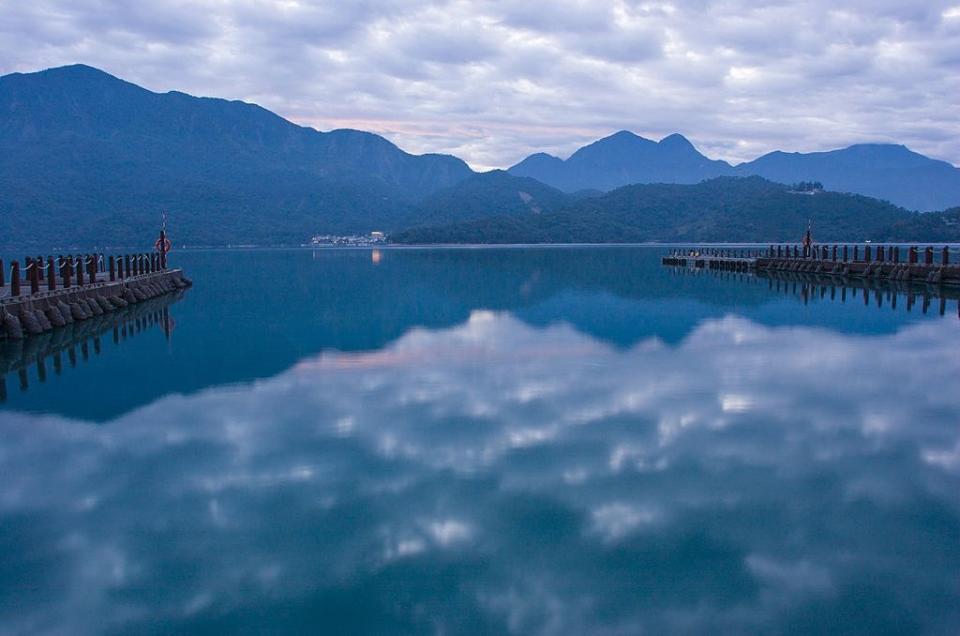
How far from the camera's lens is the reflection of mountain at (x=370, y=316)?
20.3 metres

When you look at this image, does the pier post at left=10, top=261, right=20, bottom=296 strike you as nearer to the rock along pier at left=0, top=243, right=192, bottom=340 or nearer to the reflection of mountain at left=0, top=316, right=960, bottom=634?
the rock along pier at left=0, top=243, right=192, bottom=340

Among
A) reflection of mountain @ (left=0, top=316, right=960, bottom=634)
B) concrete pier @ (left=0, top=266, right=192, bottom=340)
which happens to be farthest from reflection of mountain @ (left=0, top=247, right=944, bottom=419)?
reflection of mountain @ (left=0, top=316, right=960, bottom=634)

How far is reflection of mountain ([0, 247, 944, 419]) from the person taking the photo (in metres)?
20.3

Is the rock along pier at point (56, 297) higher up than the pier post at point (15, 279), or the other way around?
the pier post at point (15, 279)

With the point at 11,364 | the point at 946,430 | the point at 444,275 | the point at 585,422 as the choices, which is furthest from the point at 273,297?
the point at 946,430

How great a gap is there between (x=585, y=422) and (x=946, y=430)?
254 inches

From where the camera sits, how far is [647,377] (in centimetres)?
1923

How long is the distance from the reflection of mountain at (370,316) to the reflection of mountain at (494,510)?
3.10m

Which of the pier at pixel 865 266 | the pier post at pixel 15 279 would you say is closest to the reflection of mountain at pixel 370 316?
the pier post at pixel 15 279

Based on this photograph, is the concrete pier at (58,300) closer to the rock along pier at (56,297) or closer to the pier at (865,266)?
the rock along pier at (56,297)

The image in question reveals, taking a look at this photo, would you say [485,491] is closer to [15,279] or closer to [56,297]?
[15,279]

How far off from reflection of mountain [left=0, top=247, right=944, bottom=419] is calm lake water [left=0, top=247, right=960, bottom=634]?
0.33 m

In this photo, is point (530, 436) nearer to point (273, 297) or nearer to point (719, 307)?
point (719, 307)

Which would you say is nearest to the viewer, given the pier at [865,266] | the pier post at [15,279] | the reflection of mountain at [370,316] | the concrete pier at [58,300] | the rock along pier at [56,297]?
the reflection of mountain at [370,316]
